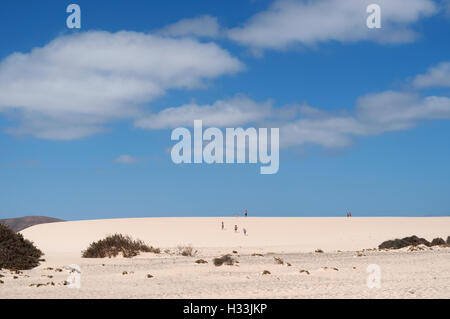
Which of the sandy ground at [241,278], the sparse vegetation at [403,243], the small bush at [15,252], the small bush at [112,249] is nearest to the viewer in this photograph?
the sandy ground at [241,278]

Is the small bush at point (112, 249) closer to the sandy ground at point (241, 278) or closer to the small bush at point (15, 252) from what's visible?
the sandy ground at point (241, 278)

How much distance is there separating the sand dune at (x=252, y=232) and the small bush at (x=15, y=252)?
2154cm

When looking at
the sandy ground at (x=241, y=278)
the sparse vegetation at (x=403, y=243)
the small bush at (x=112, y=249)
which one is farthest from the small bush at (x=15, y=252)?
the sparse vegetation at (x=403, y=243)

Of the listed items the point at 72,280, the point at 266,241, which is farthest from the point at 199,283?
the point at 266,241

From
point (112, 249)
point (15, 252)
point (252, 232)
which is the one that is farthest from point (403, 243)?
point (15, 252)

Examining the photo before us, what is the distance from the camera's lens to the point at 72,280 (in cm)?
2211

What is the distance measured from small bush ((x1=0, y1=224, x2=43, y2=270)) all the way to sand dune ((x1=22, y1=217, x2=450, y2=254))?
70.7 feet

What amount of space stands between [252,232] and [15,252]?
128ft

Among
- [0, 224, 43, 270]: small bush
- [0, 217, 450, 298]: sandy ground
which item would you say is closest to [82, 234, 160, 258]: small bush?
[0, 217, 450, 298]: sandy ground

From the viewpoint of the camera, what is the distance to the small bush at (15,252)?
1050 inches

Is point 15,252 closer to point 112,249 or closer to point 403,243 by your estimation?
point 112,249
